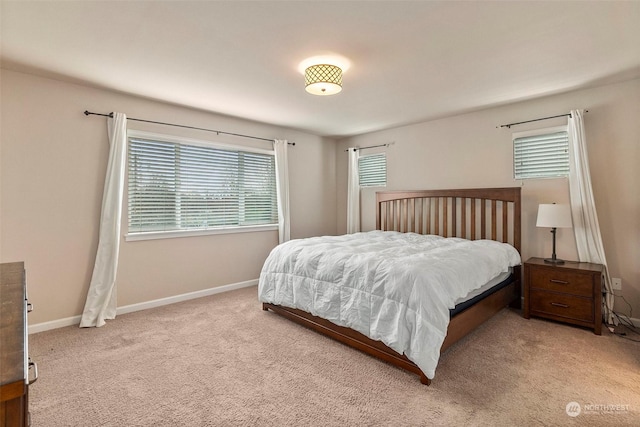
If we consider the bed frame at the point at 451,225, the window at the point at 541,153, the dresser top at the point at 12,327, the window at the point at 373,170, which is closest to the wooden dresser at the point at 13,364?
the dresser top at the point at 12,327

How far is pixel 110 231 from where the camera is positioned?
3211 millimetres

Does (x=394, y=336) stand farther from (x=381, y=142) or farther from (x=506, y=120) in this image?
(x=381, y=142)

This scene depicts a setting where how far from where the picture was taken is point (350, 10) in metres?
1.87

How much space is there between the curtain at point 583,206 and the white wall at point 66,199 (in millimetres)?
4292

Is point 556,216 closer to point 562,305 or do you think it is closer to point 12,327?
point 562,305

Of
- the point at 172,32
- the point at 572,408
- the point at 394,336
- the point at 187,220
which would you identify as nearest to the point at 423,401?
the point at 394,336

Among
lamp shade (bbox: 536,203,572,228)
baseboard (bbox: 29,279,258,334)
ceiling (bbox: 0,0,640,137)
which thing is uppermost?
ceiling (bbox: 0,0,640,137)

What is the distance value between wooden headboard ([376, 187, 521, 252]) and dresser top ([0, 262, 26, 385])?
414cm

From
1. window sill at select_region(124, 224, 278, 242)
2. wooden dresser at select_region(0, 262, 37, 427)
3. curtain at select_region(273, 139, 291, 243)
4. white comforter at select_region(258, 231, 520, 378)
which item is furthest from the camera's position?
curtain at select_region(273, 139, 291, 243)

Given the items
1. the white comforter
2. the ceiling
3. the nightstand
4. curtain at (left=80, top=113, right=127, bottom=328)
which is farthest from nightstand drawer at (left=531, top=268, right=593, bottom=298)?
curtain at (left=80, top=113, right=127, bottom=328)

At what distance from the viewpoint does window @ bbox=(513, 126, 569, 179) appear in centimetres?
336

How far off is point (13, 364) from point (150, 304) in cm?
319

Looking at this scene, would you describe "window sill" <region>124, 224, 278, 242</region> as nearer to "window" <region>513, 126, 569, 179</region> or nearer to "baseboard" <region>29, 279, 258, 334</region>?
"baseboard" <region>29, 279, 258, 334</region>

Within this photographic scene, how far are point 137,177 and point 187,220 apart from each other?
0.77m
